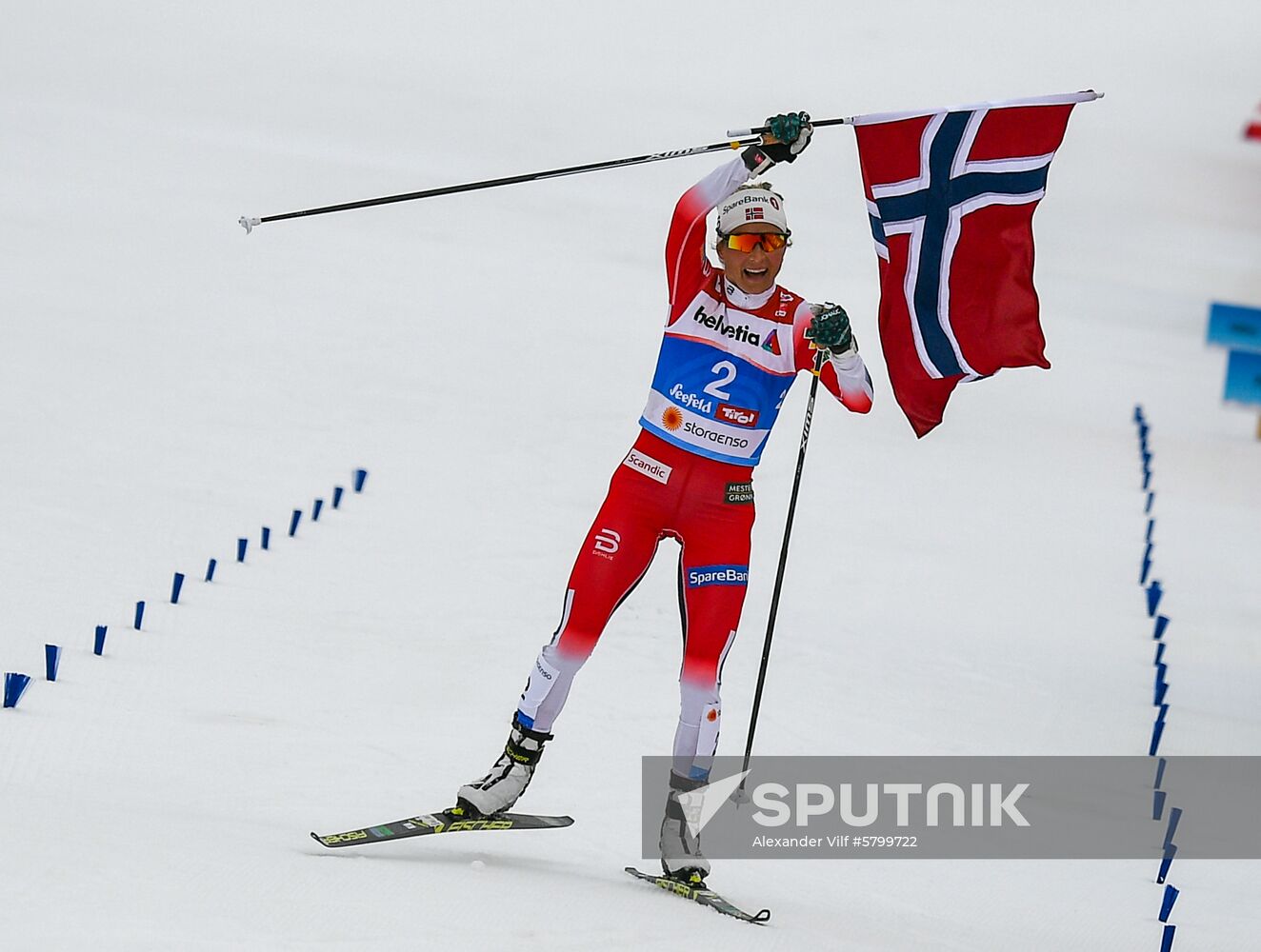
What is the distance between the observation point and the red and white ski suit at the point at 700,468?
5992mm

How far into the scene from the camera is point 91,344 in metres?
13.5

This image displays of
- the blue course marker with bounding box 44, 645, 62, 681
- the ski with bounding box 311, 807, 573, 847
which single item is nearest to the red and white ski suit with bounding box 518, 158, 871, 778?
the ski with bounding box 311, 807, 573, 847

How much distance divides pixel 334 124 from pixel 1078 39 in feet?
55.7

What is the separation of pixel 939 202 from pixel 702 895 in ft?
7.71

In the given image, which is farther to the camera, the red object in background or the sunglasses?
the red object in background

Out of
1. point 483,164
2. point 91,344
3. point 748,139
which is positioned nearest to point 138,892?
point 748,139

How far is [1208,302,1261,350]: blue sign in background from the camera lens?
661 inches

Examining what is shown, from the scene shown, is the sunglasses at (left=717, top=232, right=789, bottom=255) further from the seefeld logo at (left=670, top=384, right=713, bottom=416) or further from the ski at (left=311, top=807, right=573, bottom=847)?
the ski at (left=311, top=807, right=573, bottom=847)

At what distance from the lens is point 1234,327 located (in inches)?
666

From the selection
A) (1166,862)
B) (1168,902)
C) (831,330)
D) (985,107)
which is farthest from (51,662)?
(1166,862)

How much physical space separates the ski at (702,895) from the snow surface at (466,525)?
105 mm

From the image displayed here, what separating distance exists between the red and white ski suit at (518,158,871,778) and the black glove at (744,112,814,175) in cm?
5

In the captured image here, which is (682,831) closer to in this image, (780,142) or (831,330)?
(831,330)

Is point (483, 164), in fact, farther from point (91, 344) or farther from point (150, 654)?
point (150, 654)
